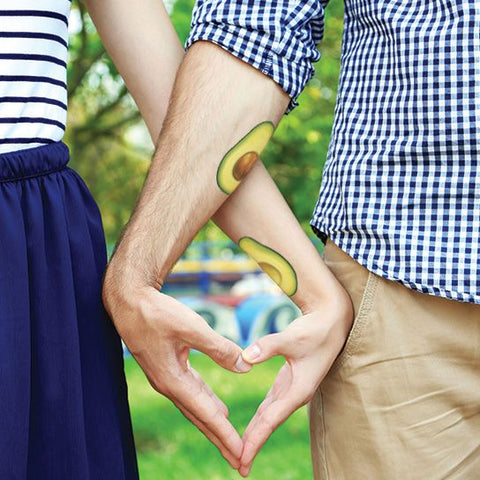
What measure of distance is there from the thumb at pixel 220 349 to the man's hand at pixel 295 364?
0.04 m

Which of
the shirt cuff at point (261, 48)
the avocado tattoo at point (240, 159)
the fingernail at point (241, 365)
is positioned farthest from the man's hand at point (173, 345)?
the shirt cuff at point (261, 48)

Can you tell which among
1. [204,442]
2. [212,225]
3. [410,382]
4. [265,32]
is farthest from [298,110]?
[410,382]

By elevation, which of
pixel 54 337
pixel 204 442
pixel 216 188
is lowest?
pixel 204 442

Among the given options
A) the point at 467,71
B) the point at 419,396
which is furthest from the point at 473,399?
the point at 467,71

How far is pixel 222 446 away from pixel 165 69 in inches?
27.8

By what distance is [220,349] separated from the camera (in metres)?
1.58

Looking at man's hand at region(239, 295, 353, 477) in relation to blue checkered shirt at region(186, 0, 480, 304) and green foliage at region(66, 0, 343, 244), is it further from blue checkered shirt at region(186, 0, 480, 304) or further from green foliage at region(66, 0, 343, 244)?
green foliage at region(66, 0, 343, 244)

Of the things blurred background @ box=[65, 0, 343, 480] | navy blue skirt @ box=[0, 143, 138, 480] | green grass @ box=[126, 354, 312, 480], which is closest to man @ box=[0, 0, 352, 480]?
navy blue skirt @ box=[0, 143, 138, 480]

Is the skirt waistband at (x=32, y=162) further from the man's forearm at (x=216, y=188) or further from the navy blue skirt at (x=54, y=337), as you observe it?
the man's forearm at (x=216, y=188)

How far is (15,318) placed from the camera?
148cm

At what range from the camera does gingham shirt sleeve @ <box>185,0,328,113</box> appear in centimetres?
170

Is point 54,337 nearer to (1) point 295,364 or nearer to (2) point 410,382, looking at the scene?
(1) point 295,364

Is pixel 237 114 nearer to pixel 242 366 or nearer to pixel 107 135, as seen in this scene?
pixel 242 366

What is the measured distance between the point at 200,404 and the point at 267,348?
149 millimetres
